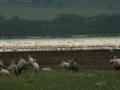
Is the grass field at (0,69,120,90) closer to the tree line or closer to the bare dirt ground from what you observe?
the bare dirt ground

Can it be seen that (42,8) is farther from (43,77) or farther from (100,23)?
(43,77)

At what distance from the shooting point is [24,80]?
23672 mm

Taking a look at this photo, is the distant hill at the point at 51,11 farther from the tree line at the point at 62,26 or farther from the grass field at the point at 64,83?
the grass field at the point at 64,83

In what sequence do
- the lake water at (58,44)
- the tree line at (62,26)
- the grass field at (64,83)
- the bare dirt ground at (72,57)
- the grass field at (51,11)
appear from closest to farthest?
the grass field at (64,83) → the bare dirt ground at (72,57) → the lake water at (58,44) → the tree line at (62,26) → the grass field at (51,11)

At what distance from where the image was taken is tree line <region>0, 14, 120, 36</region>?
465ft

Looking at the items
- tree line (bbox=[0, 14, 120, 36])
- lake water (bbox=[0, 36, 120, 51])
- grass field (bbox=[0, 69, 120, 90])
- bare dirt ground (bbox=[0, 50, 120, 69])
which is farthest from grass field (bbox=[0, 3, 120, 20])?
grass field (bbox=[0, 69, 120, 90])

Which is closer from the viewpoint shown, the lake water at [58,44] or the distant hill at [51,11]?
the lake water at [58,44]

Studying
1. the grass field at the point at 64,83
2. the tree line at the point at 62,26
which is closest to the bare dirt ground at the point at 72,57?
the grass field at the point at 64,83

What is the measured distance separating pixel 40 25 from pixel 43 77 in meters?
131

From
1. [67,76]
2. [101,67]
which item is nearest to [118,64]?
[67,76]

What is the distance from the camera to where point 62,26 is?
5945 inches

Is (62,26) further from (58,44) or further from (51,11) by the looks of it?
(58,44)

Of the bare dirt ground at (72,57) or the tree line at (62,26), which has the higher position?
the bare dirt ground at (72,57)

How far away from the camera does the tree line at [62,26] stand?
14162cm
